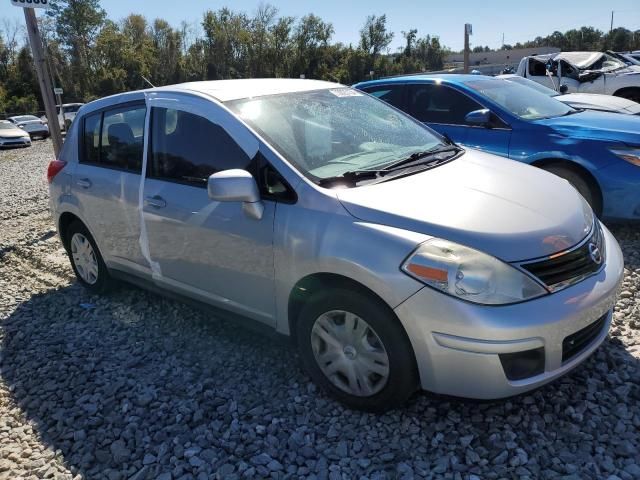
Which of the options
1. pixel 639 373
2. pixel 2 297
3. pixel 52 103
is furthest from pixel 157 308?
pixel 52 103

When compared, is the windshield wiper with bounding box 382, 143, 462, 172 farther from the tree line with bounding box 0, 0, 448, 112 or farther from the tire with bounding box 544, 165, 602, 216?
the tree line with bounding box 0, 0, 448, 112

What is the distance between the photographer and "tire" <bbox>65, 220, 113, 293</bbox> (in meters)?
4.43

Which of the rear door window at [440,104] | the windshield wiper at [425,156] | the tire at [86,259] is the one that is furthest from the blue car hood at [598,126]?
the tire at [86,259]

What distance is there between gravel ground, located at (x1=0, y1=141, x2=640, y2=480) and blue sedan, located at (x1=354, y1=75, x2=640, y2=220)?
107cm

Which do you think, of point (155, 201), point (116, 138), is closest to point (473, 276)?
point (155, 201)

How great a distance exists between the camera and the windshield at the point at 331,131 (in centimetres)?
299

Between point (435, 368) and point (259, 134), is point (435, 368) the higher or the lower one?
the lower one

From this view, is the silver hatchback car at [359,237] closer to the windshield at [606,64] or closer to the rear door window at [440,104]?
the rear door window at [440,104]

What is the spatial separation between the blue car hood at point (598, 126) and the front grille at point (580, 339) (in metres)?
2.80

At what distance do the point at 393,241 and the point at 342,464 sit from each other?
1066 millimetres

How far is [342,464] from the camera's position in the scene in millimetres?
2447

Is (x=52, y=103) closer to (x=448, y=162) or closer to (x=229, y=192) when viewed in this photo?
(x=229, y=192)

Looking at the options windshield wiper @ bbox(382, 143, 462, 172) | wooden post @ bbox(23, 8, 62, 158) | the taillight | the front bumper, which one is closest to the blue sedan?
windshield wiper @ bbox(382, 143, 462, 172)

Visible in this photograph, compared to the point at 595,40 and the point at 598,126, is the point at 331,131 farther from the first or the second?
the point at 595,40
